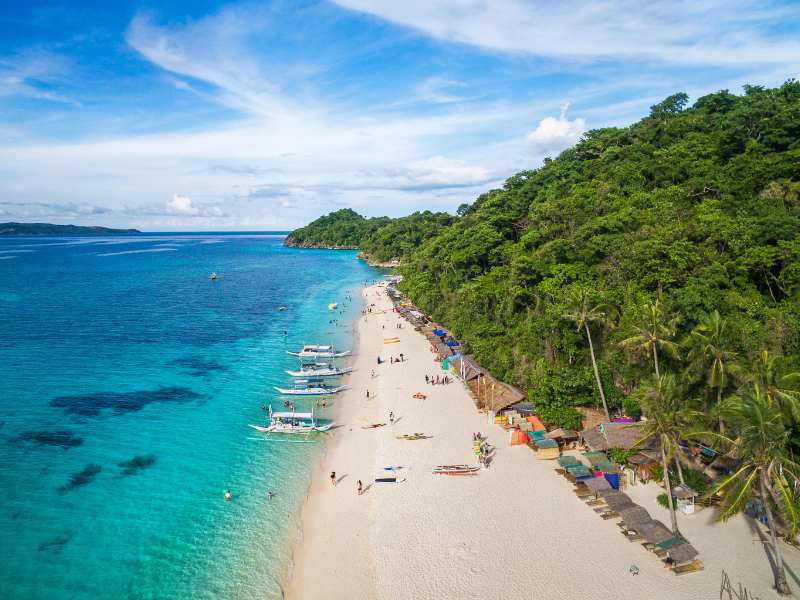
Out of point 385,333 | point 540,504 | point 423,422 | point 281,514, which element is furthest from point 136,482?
point 385,333

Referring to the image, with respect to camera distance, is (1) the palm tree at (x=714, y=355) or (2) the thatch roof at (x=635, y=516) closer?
(2) the thatch roof at (x=635, y=516)

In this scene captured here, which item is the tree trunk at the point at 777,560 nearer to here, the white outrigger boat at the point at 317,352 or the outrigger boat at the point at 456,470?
the outrigger boat at the point at 456,470

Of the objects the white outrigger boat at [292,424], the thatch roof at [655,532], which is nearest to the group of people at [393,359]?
the white outrigger boat at [292,424]

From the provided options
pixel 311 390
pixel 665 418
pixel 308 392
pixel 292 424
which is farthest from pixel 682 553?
pixel 308 392

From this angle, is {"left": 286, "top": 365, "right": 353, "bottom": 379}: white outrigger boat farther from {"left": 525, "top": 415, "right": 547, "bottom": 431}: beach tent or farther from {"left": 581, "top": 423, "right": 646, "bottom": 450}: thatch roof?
{"left": 581, "top": 423, "right": 646, "bottom": 450}: thatch roof

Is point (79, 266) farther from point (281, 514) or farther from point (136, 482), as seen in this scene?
point (281, 514)

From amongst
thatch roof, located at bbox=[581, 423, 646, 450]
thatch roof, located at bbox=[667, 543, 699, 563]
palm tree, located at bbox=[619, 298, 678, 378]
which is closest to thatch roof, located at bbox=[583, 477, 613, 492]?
thatch roof, located at bbox=[581, 423, 646, 450]
